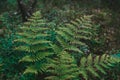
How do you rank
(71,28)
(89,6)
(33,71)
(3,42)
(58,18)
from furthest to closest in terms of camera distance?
1. (89,6)
2. (58,18)
3. (3,42)
4. (71,28)
5. (33,71)

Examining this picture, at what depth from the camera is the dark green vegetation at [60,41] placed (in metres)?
7.43

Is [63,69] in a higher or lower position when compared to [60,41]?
lower

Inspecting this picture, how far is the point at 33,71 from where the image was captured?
7246 millimetres

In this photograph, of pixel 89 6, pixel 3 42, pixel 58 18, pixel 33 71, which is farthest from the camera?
pixel 89 6

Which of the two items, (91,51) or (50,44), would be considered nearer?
(50,44)

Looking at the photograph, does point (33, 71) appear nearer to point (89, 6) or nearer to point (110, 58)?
point (110, 58)

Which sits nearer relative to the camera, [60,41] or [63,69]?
[63,69]

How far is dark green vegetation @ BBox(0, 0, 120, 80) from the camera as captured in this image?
743cm

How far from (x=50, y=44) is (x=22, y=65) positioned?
91 centimetres

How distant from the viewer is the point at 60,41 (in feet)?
25.6

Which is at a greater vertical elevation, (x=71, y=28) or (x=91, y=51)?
(x=71, y=28)

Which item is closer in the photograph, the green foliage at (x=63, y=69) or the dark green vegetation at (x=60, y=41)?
the green foliage at (x=63, y=69)

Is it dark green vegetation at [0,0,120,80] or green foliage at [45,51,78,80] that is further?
dark green vegetation at [0,0,120,80]

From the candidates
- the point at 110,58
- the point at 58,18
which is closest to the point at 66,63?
the point at 110,58
